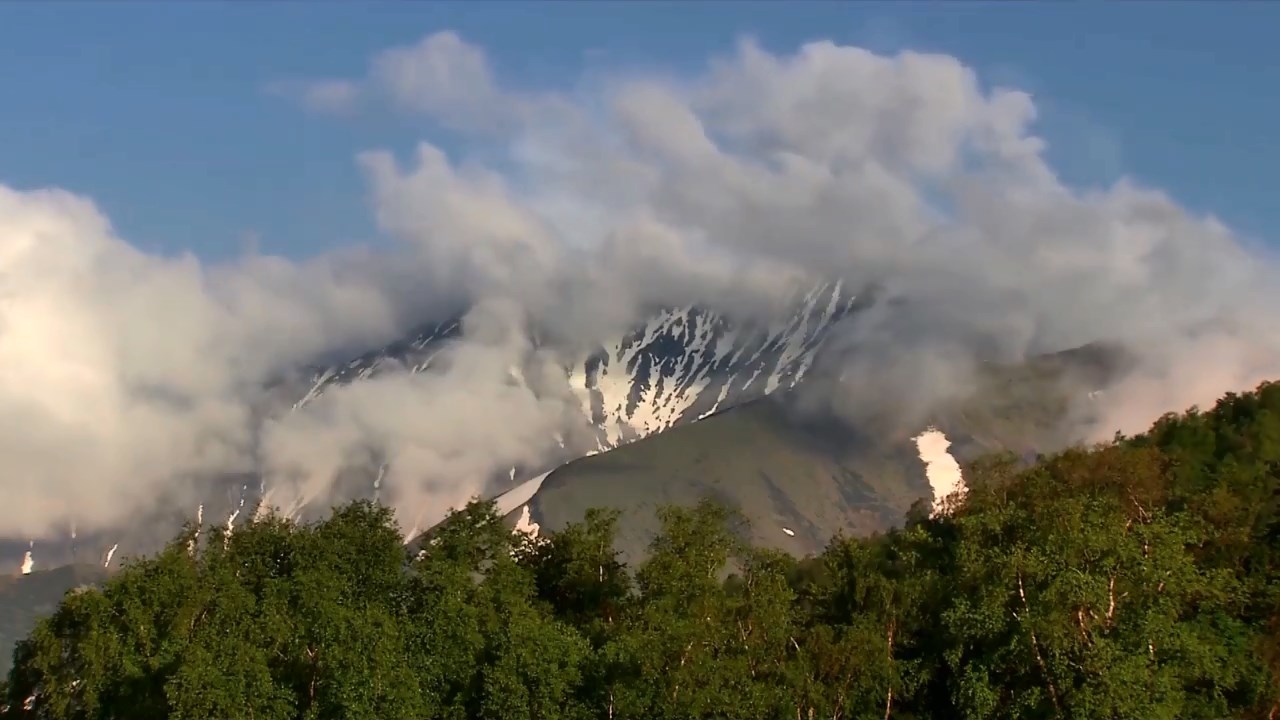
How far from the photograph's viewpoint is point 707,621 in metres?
67.1

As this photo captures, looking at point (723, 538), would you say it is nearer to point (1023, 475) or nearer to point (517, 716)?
point (517, 716)

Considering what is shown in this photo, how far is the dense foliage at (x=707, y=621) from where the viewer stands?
6412cm

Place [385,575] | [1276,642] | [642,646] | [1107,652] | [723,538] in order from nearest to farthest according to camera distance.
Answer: [1107,652] → [642,646] → [1276,642] → [723,538] → [385,575]

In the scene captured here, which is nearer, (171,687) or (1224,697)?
(1224,697)

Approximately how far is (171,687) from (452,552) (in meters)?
28.1

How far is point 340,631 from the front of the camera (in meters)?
73.3

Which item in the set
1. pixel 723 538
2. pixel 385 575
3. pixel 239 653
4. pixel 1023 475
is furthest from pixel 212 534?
pixel 1023 475

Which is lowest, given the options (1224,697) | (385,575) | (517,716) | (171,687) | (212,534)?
(1224,697)

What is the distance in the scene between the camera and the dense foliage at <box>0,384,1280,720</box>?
64.1m

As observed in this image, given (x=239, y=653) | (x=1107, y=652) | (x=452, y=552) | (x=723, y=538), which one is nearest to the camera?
(x=1107, y=652)

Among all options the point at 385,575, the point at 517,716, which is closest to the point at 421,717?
the point at 517,716

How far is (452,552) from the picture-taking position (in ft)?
319

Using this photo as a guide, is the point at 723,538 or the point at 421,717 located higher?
the point at 723,538

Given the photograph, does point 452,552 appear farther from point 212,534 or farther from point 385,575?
point 212,534
